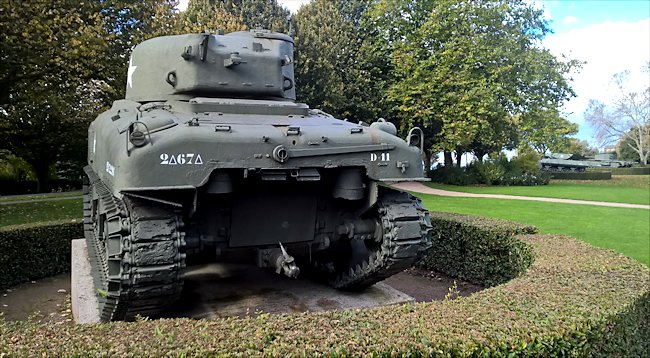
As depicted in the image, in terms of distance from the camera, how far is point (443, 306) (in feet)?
13.1

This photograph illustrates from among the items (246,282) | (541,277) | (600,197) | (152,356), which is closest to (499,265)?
(541,277)

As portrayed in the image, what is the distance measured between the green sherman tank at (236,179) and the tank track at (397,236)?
0.02m

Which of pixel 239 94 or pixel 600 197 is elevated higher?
pixel 239 94

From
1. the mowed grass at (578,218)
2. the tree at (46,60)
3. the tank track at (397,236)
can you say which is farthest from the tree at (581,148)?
the tank track at (397,236)

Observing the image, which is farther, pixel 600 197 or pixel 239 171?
pixel 600 197

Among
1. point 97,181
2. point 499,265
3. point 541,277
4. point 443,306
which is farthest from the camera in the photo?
point 499,265

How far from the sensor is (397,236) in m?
5.62

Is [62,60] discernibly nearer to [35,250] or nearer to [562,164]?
[35,250]

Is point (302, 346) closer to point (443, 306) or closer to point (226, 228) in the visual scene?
point (443, 306)

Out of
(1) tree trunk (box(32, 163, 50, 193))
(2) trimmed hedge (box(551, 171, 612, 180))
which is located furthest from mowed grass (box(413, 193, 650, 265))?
(2) trimmed hedge (box(551, 171, 612, 180))

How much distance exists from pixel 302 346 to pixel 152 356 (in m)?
0.84

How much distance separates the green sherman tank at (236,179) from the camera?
4680 millimetres

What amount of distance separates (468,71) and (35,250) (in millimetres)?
19033

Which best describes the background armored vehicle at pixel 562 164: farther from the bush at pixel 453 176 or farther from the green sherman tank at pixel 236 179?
the green sherman tank at pixel 236 179
